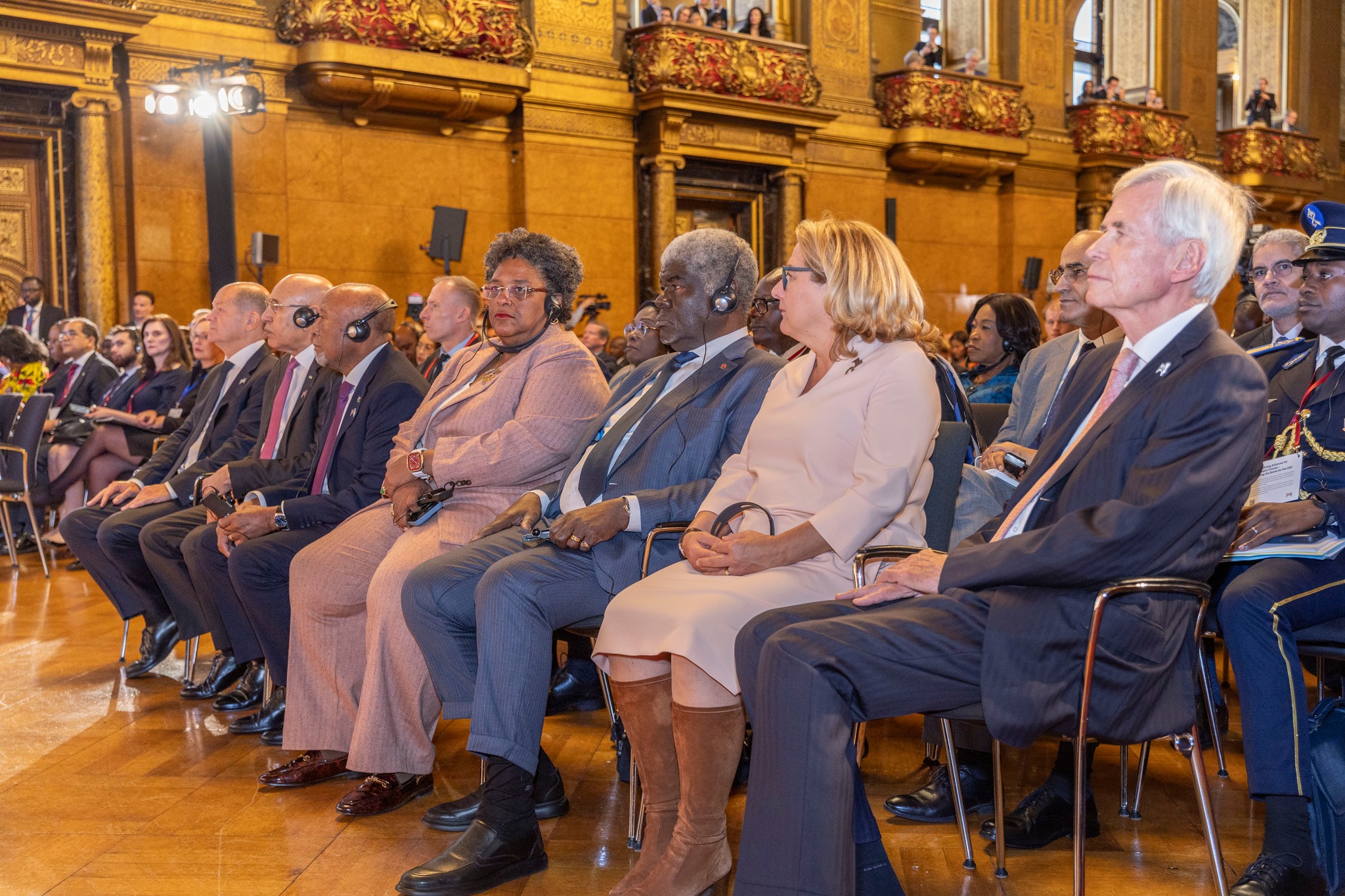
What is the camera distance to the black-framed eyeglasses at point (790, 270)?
2803 mm

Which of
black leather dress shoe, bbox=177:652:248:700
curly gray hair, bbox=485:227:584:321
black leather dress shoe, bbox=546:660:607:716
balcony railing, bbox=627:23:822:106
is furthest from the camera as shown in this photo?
balcony railing, bbox=627:23:822:106

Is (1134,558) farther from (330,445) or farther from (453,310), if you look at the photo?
(453,310)

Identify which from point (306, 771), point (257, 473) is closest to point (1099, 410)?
point (306, 771)

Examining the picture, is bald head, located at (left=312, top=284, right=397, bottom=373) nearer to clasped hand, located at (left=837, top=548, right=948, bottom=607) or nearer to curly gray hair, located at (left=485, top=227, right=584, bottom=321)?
curly gray hair, located at (left=485, top=227, right=584, bottom=321)

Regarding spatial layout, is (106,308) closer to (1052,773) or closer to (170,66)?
(170,66)

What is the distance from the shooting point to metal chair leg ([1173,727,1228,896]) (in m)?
2.16

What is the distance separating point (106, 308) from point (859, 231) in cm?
889

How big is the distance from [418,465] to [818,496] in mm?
1320

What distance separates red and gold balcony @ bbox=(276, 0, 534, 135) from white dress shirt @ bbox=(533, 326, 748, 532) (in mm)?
8207

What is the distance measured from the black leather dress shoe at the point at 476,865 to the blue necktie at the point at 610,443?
34.4 inches

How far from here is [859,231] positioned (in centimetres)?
278

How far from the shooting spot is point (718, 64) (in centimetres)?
1257

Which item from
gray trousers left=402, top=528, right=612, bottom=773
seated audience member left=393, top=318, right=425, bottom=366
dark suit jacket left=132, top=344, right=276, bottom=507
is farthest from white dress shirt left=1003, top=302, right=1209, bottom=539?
seated audience member left=393, top=318, right=425, bottom=366

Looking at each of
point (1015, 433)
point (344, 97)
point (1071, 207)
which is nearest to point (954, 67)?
point (1071, 207)
